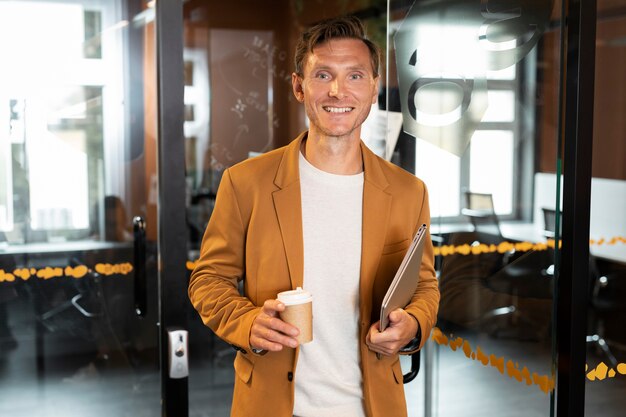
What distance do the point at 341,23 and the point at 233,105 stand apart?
1.88m

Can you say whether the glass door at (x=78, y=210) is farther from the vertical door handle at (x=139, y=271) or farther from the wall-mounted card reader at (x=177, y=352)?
the wall-mounted card reader at (x=177, y=352)

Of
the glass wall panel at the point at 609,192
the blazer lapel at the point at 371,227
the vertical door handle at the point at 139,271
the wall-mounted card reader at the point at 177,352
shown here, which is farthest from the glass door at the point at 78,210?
the glass wall panel at the point at 609,192

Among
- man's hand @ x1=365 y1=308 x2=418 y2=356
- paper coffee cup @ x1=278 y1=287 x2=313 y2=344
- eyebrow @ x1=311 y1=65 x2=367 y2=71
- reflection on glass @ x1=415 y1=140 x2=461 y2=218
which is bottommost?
man's hand @ x1=365 y1=308 x2=418 y2=356

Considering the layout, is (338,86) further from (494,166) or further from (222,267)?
(494,166)

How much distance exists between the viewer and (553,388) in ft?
8.86

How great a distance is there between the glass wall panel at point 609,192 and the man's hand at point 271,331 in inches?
74.9

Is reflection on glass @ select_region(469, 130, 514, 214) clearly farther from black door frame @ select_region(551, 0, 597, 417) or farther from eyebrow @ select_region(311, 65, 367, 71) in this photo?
eyebrow @ select_region(311, 65, 367, 71)

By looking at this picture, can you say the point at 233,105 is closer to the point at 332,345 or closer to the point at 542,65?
the point at 542,65

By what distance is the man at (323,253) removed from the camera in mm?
1886

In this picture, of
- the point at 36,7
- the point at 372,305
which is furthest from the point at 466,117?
the point at 36,7

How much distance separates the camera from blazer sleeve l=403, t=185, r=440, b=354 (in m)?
1.92

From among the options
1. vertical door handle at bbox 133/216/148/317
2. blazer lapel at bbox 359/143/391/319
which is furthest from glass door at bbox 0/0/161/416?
blazer lapel at bbox 359/143/391/319

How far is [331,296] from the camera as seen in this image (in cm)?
192

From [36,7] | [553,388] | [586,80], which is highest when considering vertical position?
[36,7]
